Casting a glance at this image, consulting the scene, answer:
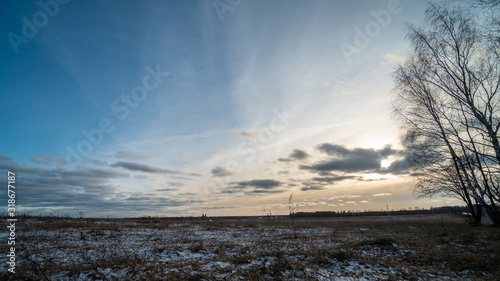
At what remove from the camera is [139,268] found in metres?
7.14

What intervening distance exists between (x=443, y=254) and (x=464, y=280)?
3.56 meters

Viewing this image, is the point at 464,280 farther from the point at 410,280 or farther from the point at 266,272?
the point at 266,272

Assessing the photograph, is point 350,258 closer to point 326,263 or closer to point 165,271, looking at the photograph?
point 326,263

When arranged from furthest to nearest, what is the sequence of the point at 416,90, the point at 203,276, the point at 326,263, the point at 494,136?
the point at 416,90 < the point at 494,136 < the point at 326,263 < the point at 203,276

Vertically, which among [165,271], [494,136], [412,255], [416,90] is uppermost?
[416,90]

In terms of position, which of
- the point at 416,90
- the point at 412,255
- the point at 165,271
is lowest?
the point at 412,255

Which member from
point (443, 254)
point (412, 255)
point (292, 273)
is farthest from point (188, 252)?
point (443, 254)

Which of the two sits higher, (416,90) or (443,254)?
(416,90)

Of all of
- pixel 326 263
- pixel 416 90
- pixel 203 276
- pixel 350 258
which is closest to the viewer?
pixel 203 276

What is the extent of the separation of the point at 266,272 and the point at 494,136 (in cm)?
1518

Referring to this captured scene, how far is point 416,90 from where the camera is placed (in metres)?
17.9

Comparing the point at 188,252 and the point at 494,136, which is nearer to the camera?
the point at 188,252

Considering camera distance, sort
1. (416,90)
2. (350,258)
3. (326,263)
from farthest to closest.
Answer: (416,90) → (350,258) → (326,263)

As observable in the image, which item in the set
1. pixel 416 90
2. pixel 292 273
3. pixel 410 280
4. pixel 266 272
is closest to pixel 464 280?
pixel 410 280
